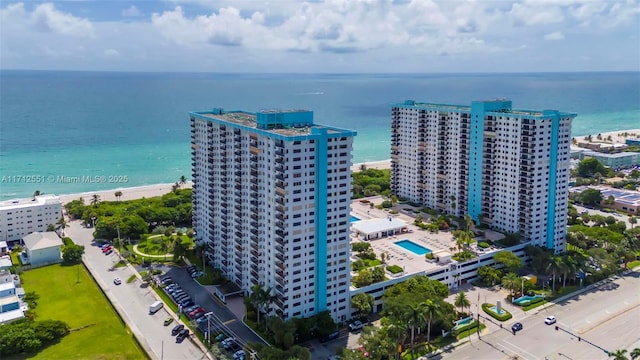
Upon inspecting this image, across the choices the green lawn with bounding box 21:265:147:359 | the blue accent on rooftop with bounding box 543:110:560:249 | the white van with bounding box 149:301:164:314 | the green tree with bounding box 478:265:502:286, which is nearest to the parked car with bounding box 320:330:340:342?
the green lawn with bounding box 21:265:147:359

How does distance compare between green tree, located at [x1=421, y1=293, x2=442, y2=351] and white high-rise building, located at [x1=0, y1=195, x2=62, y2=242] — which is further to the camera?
white high-rise building, located at [x1=0, y1=195, x2=62, y2=242]

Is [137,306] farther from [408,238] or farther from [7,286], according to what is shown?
[408,238]

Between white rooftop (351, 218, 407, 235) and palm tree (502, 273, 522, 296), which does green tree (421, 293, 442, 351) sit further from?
white rooftop (351, 218, 407, 235)

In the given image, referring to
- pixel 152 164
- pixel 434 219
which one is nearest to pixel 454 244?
pixel 434 219

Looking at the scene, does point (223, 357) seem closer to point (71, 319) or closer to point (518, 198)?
point (71, 319)

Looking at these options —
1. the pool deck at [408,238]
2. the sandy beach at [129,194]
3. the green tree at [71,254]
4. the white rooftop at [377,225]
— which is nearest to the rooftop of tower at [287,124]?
the pool deck at [408,238]

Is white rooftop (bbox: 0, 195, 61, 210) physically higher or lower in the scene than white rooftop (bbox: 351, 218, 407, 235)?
higher
